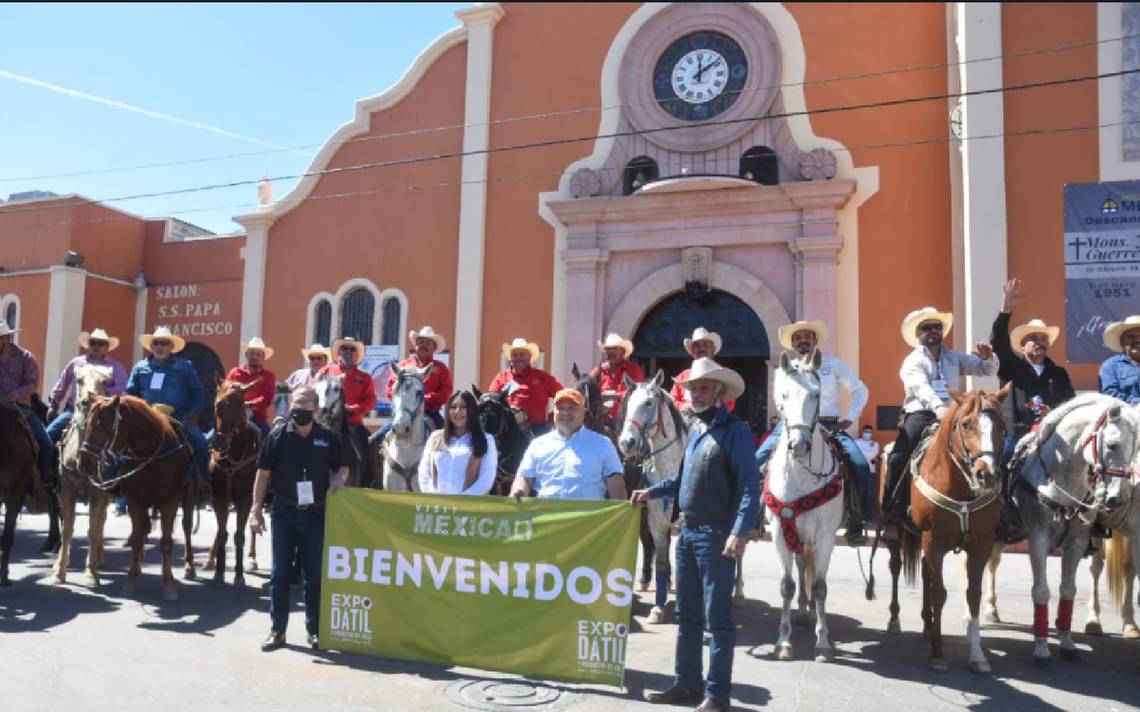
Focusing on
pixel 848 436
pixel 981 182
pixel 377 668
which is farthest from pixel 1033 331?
pixel 377 668

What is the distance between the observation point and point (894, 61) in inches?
613

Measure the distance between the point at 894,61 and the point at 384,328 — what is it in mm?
12011

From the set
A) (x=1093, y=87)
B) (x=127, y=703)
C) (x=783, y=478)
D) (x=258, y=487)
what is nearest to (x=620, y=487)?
(x=783, y=478)

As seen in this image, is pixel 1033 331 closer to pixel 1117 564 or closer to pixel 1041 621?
pixel 1117 564

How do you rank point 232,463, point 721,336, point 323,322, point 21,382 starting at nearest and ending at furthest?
point 21,382, point 232,463, point 721,336, point 323,322

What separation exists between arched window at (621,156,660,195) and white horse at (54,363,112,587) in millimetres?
10664

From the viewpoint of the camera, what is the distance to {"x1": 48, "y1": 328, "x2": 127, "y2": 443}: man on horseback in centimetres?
1007

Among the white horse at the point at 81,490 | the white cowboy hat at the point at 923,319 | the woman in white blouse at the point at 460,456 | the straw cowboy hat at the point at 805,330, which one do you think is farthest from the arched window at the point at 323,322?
the white cowboy hat at the point at 923,319

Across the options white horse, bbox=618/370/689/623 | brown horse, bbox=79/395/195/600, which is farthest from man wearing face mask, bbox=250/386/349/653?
white horse, bbox=618/370/689/623

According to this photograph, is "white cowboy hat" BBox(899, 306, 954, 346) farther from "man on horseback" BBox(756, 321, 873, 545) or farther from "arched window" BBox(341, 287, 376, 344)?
"arched window" BBox(341, 287, 376, 344)

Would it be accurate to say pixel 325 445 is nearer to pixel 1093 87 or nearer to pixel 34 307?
pixel 1093 87

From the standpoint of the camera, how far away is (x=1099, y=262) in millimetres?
13648

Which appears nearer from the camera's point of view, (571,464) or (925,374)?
Result: (571,464)

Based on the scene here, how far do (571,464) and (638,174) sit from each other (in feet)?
38.0
